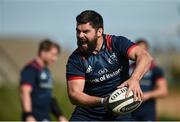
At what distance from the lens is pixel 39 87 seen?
38.6 feet

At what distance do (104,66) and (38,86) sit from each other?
387cm

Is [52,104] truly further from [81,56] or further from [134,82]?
A: [134,82]

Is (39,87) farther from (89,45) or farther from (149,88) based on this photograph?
(89,45)

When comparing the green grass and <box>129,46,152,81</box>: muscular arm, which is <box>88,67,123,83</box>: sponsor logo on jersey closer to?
<box>129,46,152,81</box>: muscular arm

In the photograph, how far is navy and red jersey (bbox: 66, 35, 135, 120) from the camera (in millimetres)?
8008

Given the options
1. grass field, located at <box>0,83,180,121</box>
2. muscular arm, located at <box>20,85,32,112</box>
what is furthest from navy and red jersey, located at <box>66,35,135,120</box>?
grass field, located at <box>0,83,180,121</box>

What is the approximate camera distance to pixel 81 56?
26.4 feet

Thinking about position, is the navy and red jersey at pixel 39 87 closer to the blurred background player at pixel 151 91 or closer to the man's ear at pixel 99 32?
the blurred background player at pixel 151 91

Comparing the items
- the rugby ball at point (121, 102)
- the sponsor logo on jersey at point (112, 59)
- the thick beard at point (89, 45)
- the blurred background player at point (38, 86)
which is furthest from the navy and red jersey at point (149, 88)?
the rugby ball at point (121, 102)

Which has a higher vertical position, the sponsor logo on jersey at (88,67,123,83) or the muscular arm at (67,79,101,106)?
the sponsor logo on jersey at (88,67,123,83)

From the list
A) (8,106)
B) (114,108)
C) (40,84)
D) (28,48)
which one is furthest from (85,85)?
(28,48)

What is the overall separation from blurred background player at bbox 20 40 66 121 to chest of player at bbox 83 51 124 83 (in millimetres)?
3641

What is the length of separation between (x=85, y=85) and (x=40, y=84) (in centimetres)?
357

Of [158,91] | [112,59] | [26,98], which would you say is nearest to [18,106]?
[158,91]
